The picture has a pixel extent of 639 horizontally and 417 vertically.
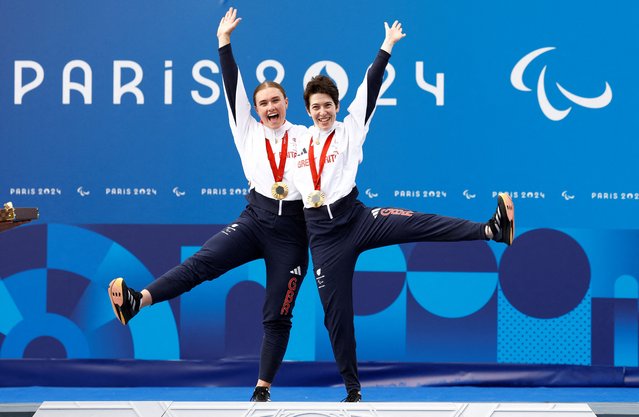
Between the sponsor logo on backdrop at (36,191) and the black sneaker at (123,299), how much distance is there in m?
1.85

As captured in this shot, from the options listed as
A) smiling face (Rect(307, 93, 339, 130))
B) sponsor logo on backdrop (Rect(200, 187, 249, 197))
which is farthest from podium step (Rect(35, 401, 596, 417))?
sponsor logo on backdrop (Rect(200, 187, 249, 197))

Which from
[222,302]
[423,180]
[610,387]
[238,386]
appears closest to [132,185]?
[222,302]

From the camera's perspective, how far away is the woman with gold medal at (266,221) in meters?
4.41

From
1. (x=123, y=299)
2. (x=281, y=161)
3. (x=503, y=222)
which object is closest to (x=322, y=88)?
(x=281, y=161)

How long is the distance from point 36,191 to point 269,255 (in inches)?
80.6

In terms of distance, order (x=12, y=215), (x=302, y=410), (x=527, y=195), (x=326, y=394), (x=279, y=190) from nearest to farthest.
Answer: (x=302, y=410), (x=12, y=215), (x=279, y=190), (x=326, y=394), (x=527, y=195)

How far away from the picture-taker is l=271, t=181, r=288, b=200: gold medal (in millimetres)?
4410

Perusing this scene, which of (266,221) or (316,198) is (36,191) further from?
(316,198)

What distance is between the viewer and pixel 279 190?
4410 mm

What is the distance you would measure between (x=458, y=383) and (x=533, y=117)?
68.5 inches

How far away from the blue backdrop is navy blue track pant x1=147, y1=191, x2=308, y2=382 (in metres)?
1.30

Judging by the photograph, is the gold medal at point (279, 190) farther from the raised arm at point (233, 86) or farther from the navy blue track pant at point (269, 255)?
the raised arm at point (233, 86)

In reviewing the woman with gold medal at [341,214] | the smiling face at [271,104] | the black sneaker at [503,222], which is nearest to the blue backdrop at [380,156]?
the smiling face at [271,104]

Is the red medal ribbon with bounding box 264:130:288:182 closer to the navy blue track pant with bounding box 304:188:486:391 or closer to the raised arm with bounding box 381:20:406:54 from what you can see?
the navy blue track pant with bounding box 304:188:486:391
